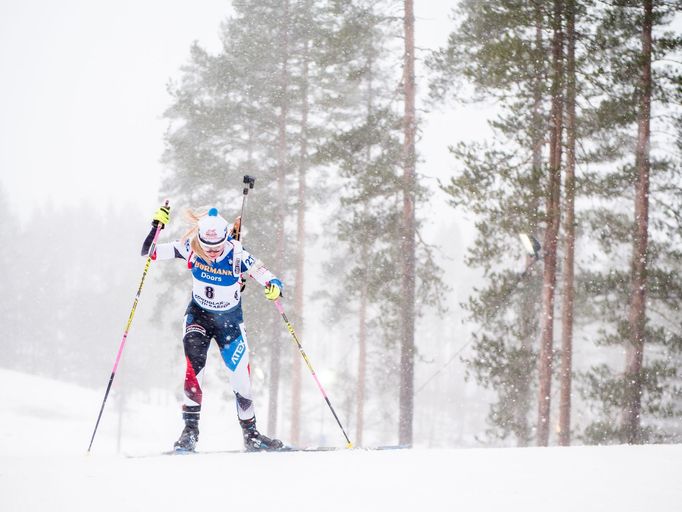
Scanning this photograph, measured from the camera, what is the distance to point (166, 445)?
98.4 feet

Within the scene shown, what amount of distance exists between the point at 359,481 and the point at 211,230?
9.92ft

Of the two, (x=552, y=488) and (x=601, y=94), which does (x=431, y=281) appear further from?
(x=552, y=488)

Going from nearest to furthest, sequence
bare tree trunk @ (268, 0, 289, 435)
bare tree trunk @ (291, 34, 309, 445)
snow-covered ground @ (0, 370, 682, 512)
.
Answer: snow-covered ground @ (0, 370, 682, 512)
bare tree trunk @ (268, 0, 289, 435)
bare tree trunk @ (291, 34, 309, 445)

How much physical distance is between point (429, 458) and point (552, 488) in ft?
4.14

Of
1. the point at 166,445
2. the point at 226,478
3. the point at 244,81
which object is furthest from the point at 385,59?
the point at 166,445

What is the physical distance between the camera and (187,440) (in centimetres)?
556

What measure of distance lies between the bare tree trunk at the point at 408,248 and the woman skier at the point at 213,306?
5.68 m

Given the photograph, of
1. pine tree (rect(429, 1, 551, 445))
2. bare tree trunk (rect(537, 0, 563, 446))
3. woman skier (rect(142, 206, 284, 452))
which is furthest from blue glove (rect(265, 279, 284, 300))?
bare tree trunk (rect(537, 0, 563, 446))

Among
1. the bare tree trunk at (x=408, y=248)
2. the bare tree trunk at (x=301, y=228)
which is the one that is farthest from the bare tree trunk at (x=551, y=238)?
the bare tree trunk at (x=301, y=228)

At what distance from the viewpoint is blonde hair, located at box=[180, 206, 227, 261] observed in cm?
570

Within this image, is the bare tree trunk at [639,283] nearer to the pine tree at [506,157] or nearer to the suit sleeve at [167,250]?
the pine tree at [506,157]

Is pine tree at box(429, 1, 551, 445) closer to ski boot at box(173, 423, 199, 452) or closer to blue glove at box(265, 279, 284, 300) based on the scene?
blue glove at box(265, 279, 284, 300)

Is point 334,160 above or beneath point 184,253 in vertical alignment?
above

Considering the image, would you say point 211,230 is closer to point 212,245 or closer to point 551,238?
point 212,245
